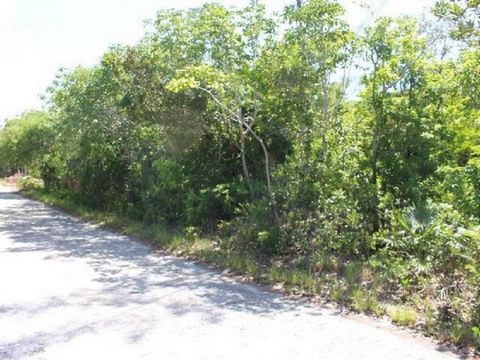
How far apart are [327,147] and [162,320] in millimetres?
5273

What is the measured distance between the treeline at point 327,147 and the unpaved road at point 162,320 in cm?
87

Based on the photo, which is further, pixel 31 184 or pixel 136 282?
pixel 31 184

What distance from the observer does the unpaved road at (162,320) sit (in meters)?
5.19

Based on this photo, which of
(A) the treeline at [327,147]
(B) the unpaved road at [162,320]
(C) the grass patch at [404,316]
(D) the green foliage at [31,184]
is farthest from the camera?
(D) the green foliage at [31,184]

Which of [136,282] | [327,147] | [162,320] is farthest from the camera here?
[327,147]

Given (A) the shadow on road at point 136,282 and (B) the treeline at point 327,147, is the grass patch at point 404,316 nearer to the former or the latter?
(B) the treeline at point 327,147

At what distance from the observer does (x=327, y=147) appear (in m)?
10.1

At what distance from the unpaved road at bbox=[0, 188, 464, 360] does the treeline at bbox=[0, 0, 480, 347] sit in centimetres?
87

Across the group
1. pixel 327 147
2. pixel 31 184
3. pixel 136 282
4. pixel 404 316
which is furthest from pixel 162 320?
pixel 31 184

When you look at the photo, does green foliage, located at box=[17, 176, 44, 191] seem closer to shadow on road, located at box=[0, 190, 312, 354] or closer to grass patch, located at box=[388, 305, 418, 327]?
shadow on road, located at box=[0, 190, 312, 354]

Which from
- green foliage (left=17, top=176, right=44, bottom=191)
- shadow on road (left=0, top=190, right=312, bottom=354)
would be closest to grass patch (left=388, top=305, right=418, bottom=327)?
shadow on road (left=0, top=190, right=312, bottom=354)

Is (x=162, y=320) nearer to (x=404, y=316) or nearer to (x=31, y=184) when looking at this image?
(x=404, y=316)

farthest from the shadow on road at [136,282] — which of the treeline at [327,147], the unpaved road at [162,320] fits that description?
the treeline at [327,147]

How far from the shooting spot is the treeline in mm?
6719
